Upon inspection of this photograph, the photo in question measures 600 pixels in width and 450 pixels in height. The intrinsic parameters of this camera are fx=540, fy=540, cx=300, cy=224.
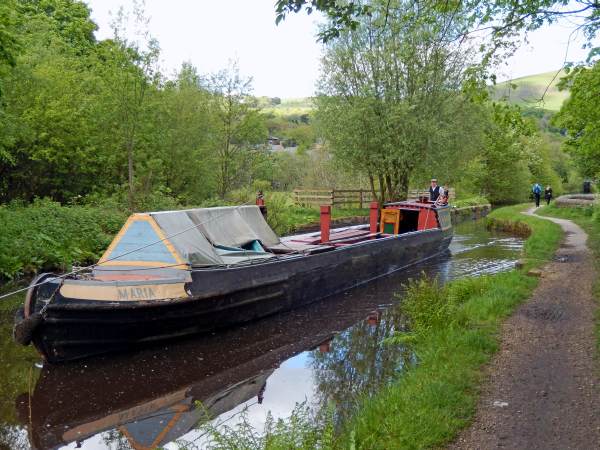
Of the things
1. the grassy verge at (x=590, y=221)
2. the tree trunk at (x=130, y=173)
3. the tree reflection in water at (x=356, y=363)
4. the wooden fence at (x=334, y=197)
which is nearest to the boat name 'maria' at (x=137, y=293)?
the tree reflection in water at (x=356, y=363)

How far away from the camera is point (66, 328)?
25.4 feet

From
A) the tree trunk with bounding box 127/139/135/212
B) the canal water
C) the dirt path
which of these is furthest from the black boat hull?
the tree trunk with bounding box 127/139/135/212

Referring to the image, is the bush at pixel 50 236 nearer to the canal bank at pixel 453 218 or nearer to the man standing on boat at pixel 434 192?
the canal bank at pixel 453 218

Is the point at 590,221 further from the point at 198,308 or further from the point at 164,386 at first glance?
the point at 164,386

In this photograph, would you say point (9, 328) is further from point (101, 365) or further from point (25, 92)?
point (25, 92)

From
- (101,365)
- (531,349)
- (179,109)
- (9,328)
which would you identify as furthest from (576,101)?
(179,109)

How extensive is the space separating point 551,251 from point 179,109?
609 inches

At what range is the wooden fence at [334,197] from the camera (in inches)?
1195

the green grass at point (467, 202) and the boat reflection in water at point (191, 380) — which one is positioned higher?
the green grass at point (467, 202)

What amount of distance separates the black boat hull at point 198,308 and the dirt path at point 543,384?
435 centimetres

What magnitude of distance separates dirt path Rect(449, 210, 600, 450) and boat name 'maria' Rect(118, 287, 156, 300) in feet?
16.0

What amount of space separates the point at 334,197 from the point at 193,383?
79.4ft

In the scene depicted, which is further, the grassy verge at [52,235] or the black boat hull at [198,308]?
the grassy verge at [52,235]

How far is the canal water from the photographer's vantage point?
19.8ft
